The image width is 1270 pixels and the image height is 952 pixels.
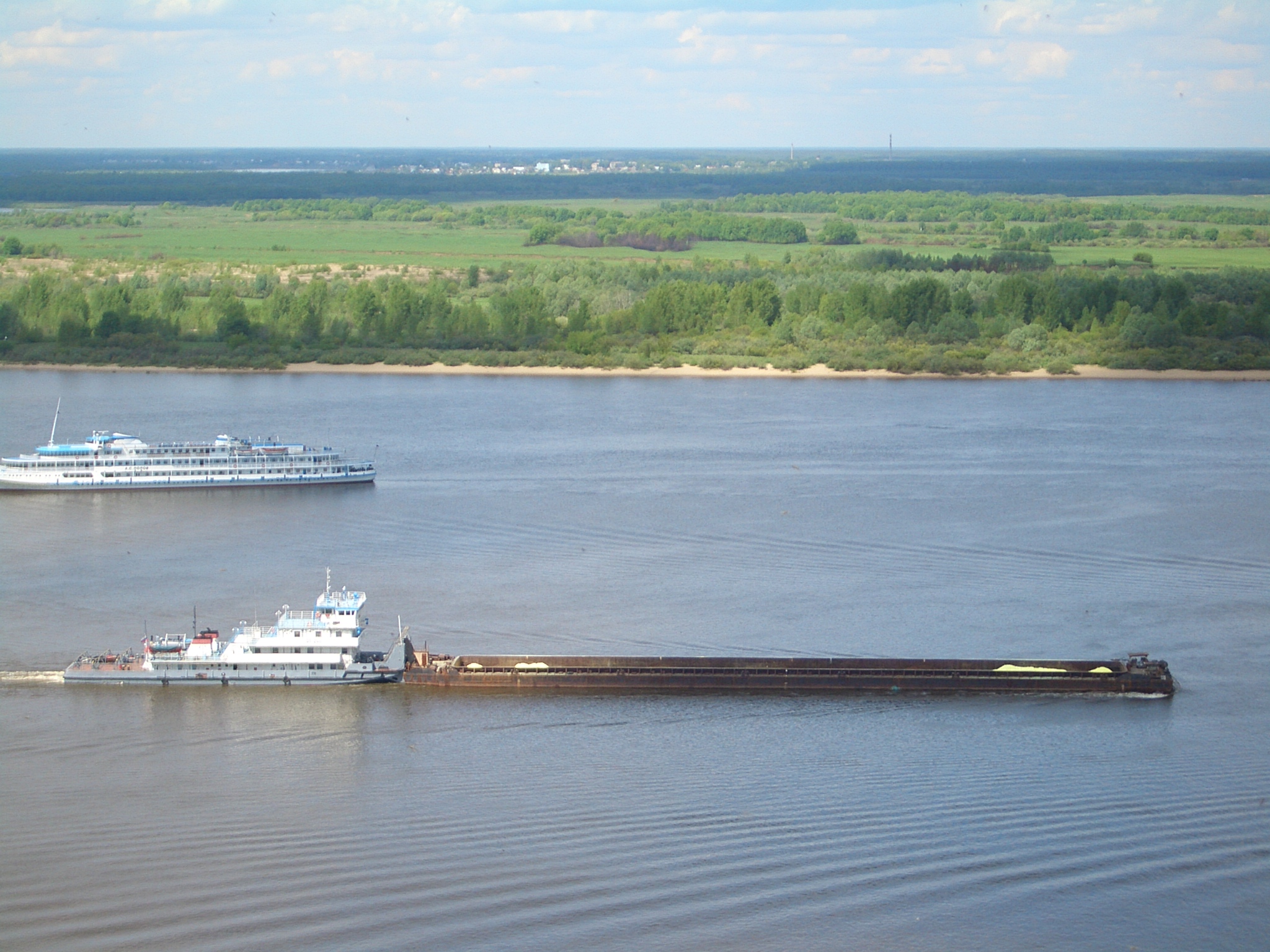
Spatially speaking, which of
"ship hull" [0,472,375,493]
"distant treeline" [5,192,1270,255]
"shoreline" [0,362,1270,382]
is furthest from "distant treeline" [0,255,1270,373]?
"distant treeline" [5,192,1270,255]

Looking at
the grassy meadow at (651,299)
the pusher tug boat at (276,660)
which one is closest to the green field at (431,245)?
the grassy meadow at (651,299)

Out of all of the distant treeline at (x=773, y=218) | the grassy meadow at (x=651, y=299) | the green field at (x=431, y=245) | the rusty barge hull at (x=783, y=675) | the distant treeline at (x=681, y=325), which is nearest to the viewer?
the rusty barge hull at (x=783, y=675)

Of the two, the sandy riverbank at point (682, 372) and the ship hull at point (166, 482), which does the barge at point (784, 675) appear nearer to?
the ship hull at point (166, 482)

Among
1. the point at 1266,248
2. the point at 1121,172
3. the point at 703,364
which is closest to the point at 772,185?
the point at 1121,172

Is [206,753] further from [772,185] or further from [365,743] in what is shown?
[772,185]

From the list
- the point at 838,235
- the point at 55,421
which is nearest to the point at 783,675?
the point at 55,421

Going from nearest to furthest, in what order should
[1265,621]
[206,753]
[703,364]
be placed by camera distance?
1. [206,753]
2. [1265,621]
3. [703,364]

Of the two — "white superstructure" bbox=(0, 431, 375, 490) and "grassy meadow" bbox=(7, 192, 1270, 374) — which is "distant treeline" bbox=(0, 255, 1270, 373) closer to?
"grassy meadow" bbox=(7, 192, 1270, 374)
